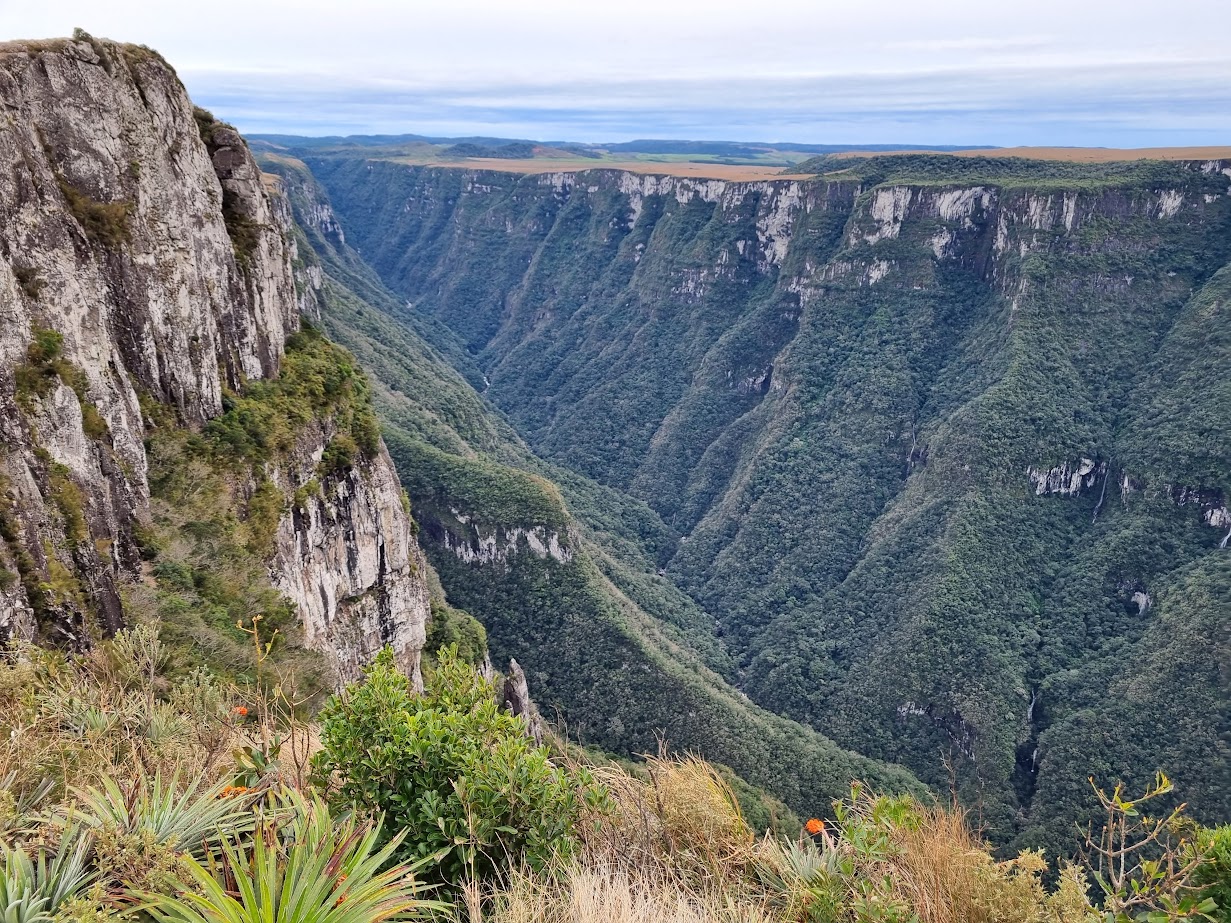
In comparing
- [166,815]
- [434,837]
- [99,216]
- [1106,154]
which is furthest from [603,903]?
[1106,154]

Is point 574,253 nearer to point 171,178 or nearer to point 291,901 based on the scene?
point 171,178

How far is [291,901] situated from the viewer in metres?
4.46

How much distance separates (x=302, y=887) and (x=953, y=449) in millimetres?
77546

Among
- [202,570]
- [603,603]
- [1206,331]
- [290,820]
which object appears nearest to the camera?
[290,820]

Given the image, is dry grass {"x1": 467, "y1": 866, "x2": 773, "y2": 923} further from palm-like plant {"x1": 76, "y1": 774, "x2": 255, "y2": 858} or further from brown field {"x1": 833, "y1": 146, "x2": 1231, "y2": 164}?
brown field {"x1": 833, "y1": 146, "x2": 1231, "y2": 164}

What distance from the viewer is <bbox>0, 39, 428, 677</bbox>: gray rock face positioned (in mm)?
14883

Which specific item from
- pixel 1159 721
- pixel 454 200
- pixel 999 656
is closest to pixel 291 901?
pixel 1159 721

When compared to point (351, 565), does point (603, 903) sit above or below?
above

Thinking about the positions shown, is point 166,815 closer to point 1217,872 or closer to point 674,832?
point 674,832

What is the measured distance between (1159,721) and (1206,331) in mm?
40332

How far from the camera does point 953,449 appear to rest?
243 ft

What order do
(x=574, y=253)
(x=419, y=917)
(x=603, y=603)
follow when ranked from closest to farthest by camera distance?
(x=419, y=917), (x=603, y=603), (x=574, y=253)

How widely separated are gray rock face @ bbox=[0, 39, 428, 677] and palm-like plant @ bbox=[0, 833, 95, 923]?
10152 millimetres

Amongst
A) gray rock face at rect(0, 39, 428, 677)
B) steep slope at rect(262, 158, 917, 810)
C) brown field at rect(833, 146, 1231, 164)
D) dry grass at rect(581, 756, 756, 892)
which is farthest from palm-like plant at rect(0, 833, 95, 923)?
brown field at rect(833, 146, 1231, 164)
